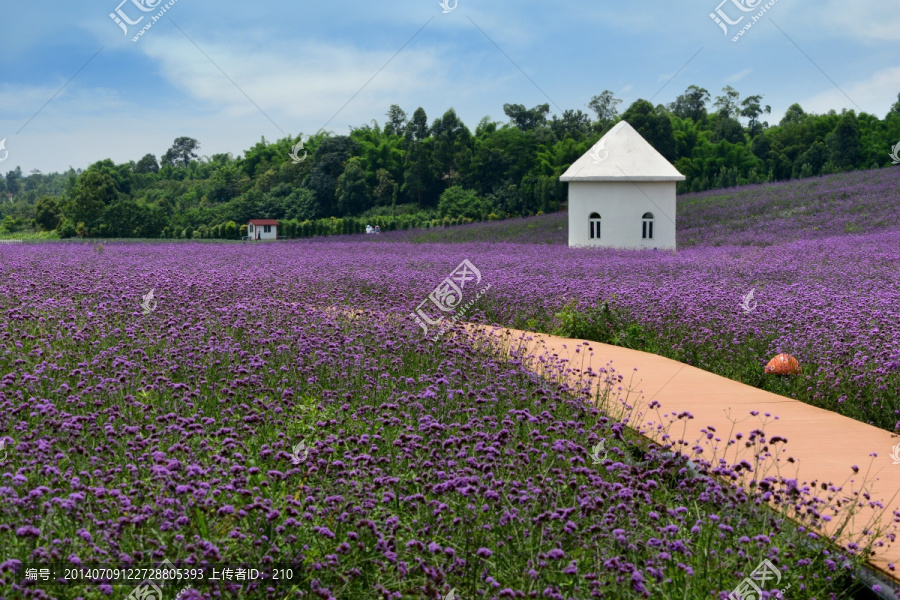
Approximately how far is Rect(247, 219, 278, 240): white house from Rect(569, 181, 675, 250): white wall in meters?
23.9

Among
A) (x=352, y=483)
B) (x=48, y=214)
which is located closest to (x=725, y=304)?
(x=352, y=483)

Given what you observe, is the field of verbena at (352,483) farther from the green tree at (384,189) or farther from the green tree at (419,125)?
the green tree at (419,125)

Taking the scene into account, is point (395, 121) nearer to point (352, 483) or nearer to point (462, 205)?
point (462, 205)

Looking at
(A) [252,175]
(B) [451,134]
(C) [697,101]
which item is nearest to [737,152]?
(B) [451,134]

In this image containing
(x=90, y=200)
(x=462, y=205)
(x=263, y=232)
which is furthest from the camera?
(x=263, y=232)

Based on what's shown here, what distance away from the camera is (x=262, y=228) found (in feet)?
153

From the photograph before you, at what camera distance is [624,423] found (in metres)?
5.66

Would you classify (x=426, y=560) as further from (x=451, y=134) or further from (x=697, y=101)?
(x=697, y=101)

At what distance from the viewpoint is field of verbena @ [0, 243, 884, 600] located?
3.48 metres

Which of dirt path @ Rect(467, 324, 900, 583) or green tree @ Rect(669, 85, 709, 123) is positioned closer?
dirt path @ Rect(467, 324, 900, 583)

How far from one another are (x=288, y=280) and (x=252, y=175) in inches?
2069

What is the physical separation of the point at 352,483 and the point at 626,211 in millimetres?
22330
